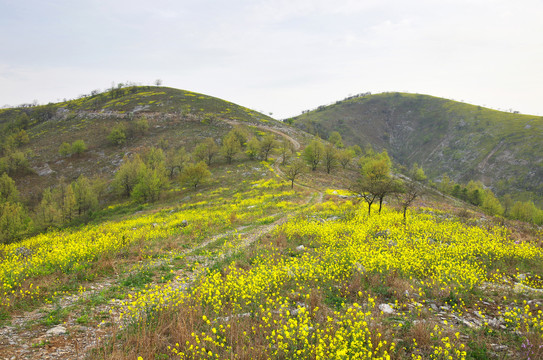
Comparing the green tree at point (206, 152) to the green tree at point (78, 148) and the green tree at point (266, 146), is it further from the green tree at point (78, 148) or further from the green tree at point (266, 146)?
the green tree at point (78, 148)

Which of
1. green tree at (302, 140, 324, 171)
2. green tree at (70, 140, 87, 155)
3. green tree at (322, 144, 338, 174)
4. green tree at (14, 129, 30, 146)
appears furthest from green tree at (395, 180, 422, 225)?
green tree at (14, 129, 30, 146)

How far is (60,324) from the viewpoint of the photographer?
6863 millimetres

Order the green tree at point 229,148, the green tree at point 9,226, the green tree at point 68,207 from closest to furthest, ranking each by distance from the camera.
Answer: the green tree at point 9,226
the green tree at point 68,207
the green tree at point 229,148

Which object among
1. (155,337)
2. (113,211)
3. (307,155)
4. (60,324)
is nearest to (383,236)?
(155,337)

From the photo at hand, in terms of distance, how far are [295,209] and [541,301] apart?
2226 cm

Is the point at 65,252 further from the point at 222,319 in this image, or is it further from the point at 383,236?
the point at 383,236

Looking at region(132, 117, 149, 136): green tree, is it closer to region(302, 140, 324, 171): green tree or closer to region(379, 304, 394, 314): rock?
region(302, 140, 324, 171): green tree

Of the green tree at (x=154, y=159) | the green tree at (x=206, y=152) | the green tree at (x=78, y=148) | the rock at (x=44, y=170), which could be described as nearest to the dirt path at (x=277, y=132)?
the green tree at (x=206, y=152)

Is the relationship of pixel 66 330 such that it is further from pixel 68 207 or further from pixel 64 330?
pixel 68 207

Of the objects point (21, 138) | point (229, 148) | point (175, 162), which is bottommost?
point (175, 162)

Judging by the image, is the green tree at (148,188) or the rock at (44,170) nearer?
the green tree at (148,188)

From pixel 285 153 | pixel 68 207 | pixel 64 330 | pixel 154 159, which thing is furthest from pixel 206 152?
pixel 64 330

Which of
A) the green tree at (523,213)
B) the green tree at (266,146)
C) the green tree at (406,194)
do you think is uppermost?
the green tree at (266,146)

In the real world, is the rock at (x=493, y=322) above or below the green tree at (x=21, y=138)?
below
